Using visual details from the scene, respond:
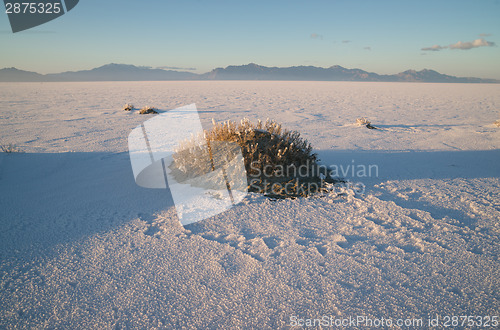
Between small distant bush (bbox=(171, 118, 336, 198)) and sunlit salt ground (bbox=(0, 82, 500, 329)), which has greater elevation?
small distant bush (bbox=(171, 118, 336, 198))

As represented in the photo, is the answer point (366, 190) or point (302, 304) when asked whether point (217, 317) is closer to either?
point (302, 304)

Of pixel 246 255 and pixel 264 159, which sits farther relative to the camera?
pixel 264 159

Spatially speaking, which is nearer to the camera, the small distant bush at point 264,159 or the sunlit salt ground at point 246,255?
the sunlit salt ground at point 246,255

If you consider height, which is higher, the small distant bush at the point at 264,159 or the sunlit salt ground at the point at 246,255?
the small distant bush at the point at 264,159

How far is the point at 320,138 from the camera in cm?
929

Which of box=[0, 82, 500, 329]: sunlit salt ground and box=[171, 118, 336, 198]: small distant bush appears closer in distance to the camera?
box=[0, 82, 500, 329]: sunlit salt ground

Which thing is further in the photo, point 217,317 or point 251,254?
point 251,254

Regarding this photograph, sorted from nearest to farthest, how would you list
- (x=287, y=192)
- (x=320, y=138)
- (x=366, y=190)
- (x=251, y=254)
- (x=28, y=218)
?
(x=251, y=254) < (x=28, y=218) < (x=287, y=192) < (x=366, y=190) < (x=320, y=138)

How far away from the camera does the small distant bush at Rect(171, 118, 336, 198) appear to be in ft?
13.7

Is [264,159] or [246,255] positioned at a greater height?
[264,159]

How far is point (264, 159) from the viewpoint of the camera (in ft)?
13.8

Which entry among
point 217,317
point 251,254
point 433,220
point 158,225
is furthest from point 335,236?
point 158,225

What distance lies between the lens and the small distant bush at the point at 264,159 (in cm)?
419

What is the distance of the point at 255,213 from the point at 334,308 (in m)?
1.71
